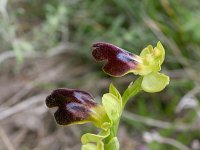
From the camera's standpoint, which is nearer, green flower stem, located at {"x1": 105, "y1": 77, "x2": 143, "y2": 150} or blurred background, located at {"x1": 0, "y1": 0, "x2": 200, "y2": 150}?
green flower stem, located at {"x1": 105, "y1": 77, "x2": 143, "y2": 150}

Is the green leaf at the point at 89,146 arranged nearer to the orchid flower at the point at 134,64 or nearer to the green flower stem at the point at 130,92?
the green flower stem at the point at 130,92

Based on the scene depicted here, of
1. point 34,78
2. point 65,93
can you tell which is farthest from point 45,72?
point 65,93

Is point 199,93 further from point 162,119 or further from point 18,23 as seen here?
point 18,23

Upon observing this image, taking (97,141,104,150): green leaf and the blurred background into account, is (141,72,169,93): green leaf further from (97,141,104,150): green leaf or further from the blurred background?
the blurred background

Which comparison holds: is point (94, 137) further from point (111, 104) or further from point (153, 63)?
point (153, 63)

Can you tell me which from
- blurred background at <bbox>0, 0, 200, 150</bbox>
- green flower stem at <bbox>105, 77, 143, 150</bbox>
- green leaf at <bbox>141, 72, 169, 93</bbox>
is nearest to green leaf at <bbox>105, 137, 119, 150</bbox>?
green flower stem at <bbox>105, 77, 143, 150</bbox>

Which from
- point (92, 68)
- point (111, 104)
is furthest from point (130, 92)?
point (92, 68)

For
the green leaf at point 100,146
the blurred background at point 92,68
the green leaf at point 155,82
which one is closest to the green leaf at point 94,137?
the green leaf at point 100,146
